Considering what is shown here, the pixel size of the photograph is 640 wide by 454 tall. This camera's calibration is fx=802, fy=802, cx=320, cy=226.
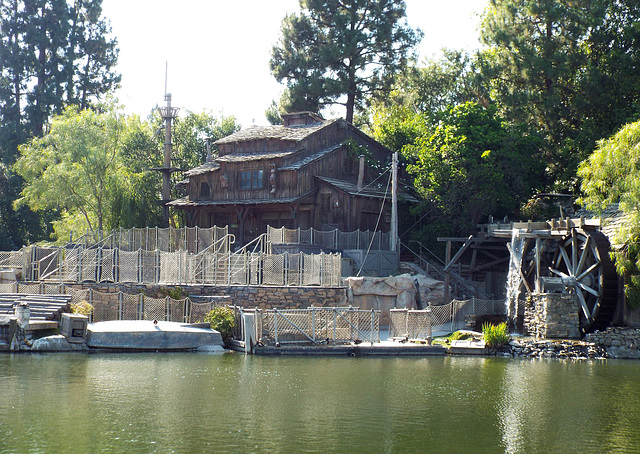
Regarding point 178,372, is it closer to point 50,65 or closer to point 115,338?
point 115,338

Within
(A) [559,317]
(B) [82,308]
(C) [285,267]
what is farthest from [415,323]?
(B) [82,308]

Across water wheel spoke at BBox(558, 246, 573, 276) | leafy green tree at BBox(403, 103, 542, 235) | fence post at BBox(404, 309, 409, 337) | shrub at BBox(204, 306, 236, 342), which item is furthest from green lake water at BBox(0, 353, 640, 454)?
leafy green tree at BBox(403, 103, 542, 235)

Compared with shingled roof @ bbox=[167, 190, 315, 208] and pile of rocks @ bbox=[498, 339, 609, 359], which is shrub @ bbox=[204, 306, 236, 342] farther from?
shingled roof @ bbox=[167, 190, 315, 208]

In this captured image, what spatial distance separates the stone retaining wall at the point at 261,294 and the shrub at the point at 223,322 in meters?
2.28

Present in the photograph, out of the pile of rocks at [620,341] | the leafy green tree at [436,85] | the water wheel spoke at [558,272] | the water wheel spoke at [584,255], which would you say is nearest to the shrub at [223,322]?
the pile of rocks at [620,341]

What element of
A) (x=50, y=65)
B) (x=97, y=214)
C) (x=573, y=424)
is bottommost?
(x=573, y=424)

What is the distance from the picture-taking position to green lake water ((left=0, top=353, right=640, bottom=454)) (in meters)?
15.6

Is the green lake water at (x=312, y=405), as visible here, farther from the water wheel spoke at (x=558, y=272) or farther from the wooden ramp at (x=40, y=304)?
the water wheel spoke at (x=558, y=272)

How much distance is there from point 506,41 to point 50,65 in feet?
121

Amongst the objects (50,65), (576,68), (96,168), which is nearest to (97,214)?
(96,168)

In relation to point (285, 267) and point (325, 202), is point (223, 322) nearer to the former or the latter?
point (285, 267)

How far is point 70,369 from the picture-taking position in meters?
24.1

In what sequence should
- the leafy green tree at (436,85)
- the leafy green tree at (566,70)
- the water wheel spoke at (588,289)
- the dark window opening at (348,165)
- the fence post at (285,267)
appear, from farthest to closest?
the leafy green tree at (436,85), the dark window opening at (348,165), the leafy green tree at (566,70), the fence post at (285,267), the water wheel spoke at (588,289)

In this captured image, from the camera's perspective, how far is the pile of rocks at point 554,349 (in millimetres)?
29062
